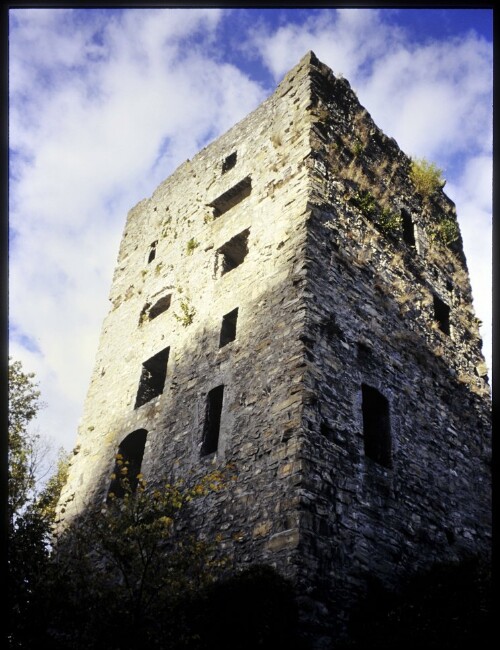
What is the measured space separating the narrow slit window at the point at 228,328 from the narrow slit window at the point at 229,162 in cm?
531

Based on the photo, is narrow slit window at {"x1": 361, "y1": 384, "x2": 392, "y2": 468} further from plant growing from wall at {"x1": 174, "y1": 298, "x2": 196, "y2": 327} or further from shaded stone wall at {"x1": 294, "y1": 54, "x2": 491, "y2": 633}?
plant growing from wall at {"x1": 174, "y1": 298, "x2": 196, "y2": 327}

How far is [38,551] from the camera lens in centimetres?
832

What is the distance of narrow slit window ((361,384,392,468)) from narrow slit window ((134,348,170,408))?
15.8ft

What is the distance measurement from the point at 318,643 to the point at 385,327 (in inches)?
249

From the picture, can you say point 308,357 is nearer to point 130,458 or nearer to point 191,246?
point 130,458

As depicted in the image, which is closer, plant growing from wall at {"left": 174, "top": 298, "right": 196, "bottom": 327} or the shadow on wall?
the shadow on wall

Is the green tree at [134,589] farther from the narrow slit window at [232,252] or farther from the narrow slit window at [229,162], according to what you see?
the narrow slit window at [229,162]

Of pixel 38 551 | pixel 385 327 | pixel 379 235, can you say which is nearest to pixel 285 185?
pixel 379 235

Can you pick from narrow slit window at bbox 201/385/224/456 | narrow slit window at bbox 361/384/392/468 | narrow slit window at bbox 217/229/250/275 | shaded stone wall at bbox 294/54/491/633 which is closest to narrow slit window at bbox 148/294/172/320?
narrow slit window at bbox 217/229/250/275

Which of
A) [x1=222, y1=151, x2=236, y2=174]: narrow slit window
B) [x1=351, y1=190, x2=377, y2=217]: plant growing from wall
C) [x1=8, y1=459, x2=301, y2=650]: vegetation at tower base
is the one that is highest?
[x1=222, y1=151, x2=236, y2=174]: narrow slit window

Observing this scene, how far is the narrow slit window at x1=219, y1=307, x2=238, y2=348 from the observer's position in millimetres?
11528

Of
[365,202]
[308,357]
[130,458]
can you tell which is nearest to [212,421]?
[308,357]

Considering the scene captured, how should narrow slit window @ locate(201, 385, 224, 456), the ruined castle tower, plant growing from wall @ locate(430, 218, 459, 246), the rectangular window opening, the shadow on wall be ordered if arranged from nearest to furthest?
the shadow on wall → the ruined castle tower → narrow slit window @ locate(201, 385, 224, 456) → the rectangular window opening → plant growing from wall @ locate(430, 218, 459, 246)

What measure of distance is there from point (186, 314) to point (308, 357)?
4.33m
